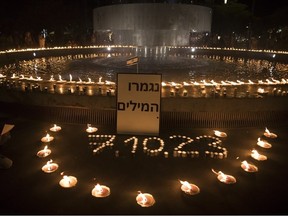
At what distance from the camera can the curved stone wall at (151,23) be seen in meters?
22.2

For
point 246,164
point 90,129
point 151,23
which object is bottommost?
point 246,164

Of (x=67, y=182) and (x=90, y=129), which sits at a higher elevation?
(x=90, y=129)

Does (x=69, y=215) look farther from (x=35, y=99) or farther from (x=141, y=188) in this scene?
(x=35, y=99)

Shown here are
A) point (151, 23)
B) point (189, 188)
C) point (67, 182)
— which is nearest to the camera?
point (189, 188)

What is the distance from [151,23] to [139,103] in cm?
1783

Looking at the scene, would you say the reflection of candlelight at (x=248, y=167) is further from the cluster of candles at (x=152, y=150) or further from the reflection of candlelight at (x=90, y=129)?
the reflection of candlelight at (x=90, y=129)

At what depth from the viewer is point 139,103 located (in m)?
5.68

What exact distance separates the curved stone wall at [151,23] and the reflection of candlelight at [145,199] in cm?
1934

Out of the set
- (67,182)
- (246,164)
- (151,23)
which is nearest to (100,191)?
(67,182)

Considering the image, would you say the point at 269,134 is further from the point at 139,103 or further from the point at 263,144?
the point at 139,103

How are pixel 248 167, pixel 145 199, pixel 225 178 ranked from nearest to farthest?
pixel 145 199
pixel 225 178
pixel 248 167

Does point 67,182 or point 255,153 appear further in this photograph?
point 255,153

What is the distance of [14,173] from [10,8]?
2586cm

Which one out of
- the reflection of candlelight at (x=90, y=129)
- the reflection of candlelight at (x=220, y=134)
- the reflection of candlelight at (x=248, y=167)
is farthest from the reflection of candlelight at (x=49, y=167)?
the reflection of candlelight at (x=220, y=134)
